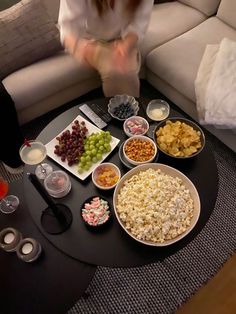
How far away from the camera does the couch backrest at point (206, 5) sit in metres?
2.12

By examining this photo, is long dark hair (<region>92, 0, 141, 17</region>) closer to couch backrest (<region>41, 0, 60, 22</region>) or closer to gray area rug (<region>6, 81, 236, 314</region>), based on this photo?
couch backrest (<region>41, 0, 60, 22</region>)

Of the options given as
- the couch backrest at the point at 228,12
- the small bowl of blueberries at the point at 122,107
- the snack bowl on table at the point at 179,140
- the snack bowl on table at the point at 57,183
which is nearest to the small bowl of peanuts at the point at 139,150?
the snack bowl on table at the point at 179,140

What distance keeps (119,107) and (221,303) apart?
112cm

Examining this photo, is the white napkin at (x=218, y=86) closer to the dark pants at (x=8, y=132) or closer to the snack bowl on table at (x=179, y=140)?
the snack bowl on table at (x=179, y=140)

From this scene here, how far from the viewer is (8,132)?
1838 mm

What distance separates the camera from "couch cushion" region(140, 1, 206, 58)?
205cm

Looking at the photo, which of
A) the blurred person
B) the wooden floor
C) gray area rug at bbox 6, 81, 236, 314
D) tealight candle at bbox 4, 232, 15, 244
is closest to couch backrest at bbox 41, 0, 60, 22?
the blurred person

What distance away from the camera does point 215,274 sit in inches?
62.1

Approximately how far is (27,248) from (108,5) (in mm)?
1222

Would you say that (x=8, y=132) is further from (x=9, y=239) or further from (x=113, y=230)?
(x=113, y=230)

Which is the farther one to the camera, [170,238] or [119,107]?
[119,107]

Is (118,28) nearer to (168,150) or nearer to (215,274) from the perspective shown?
(168,150)

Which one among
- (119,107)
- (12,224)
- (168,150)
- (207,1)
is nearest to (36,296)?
(12,224)

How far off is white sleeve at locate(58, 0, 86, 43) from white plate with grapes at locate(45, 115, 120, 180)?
1.87 feet
